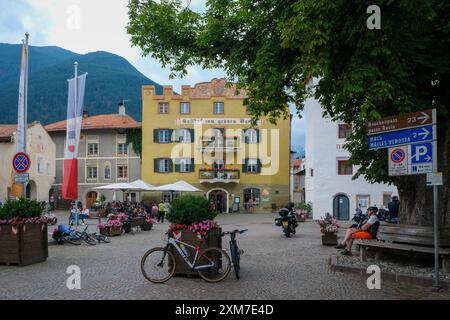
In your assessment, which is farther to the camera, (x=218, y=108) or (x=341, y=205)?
(x=218, y=108)

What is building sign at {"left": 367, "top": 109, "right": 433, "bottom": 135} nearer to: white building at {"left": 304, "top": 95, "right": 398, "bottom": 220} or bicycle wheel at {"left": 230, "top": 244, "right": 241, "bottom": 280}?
bicycle wheel at {"left": 230, "top": 244, "right": 241, "bottom": 280}

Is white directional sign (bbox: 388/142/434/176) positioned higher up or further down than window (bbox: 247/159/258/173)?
further down

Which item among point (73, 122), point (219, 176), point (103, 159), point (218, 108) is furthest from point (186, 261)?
point (103, 159)

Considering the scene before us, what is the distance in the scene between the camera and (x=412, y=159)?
9.00 meters

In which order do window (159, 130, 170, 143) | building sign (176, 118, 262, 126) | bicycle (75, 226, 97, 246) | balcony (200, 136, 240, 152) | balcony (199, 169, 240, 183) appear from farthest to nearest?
window (159, 130, 170, 143) → building sign (176, 118, 262, 126) → balcony (200, 136, 240, 152) → balcony (199, 169, 240, 183) → bicycle (75, 226, 97, 246)

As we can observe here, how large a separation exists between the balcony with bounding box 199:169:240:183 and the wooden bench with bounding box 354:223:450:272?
36212 mm

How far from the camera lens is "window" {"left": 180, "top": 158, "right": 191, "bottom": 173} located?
48.9 meters

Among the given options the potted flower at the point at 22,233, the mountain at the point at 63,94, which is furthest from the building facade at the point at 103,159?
the mountain at the point at 63,94

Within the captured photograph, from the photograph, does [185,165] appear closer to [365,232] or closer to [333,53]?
[365,232]

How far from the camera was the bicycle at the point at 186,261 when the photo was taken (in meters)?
9.27

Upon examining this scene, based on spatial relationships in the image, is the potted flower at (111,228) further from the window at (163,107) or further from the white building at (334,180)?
the window at (163,107)

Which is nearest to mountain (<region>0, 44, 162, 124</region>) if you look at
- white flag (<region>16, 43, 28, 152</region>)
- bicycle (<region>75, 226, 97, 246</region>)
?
white flag (<region>16, 43, 28, 152</region>)

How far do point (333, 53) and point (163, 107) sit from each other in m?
41.3

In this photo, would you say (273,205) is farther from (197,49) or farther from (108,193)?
(197,49)
